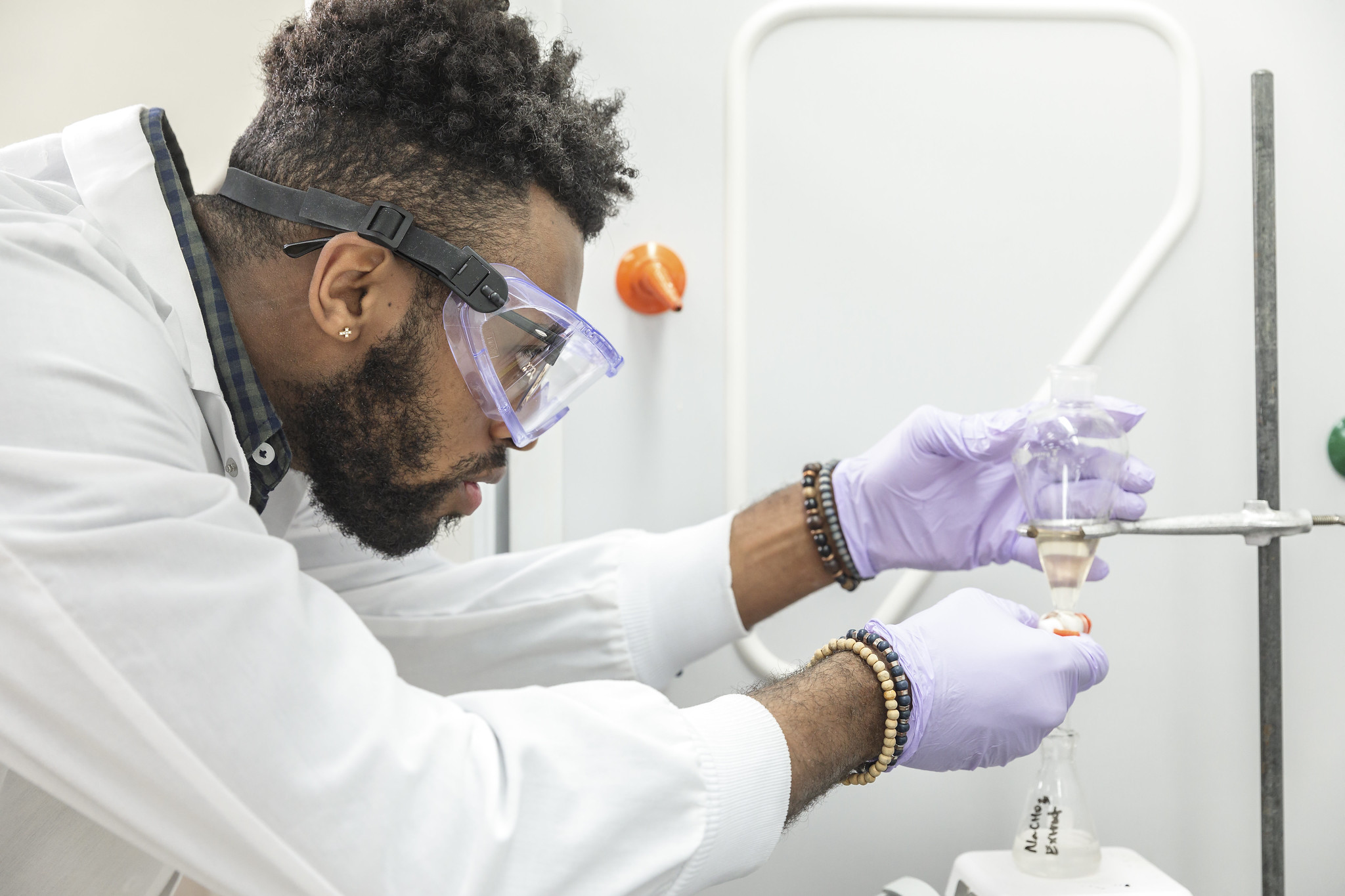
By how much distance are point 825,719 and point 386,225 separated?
57 cm

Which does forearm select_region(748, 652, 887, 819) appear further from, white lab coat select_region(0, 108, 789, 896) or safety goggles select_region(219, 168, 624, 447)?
safety goggles select_region(219, 168, 624, 447)

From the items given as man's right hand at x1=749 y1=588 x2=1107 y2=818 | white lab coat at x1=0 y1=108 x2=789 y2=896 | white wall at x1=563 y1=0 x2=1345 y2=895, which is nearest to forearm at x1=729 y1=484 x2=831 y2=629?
white wall at x1=563 y1=0 x2=1345 y2=895

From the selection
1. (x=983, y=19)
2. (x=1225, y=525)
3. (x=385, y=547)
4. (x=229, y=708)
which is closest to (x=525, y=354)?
(x=385, y=547)

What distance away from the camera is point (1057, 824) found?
107 cm

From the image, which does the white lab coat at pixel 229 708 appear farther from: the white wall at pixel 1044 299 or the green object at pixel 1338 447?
the green object at pixel 1338 447

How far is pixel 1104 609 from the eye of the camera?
126 cm

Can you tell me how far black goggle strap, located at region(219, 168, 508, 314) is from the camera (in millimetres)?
837

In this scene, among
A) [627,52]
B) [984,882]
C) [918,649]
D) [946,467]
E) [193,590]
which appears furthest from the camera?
[627,52]

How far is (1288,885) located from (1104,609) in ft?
1.48

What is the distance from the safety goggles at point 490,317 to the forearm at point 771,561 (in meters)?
0.32

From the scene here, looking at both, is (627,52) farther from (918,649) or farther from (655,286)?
(918,649)

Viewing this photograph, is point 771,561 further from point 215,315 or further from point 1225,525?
point 215,315

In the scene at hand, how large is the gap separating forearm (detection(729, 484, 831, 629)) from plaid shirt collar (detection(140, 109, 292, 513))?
55 cm

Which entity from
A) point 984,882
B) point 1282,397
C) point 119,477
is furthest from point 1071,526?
point 119,477
